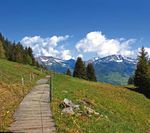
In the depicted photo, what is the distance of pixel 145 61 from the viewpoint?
87.1 m

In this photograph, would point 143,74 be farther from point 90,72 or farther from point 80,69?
point 90,72

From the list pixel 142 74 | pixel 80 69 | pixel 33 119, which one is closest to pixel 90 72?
pixel 80 69

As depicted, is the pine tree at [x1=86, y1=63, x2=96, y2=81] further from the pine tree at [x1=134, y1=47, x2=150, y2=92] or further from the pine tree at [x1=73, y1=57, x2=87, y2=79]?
the pine tree at [x1=134, y1=47, x2=150, y2=92]

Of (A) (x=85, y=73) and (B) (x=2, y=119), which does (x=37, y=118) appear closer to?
(B) (x=2, y=119)

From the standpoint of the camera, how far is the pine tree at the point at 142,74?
270 ft

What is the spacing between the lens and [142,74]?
8488 cm

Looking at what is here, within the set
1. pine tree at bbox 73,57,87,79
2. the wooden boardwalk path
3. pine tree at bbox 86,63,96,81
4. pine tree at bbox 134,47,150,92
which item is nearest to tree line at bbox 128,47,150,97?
pine tree at bbox 134,47,150,92

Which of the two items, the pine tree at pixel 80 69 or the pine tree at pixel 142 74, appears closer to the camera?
the pine tree at pixel 142 74

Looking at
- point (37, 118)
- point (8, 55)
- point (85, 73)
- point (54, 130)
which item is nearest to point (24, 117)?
point (37, 118)

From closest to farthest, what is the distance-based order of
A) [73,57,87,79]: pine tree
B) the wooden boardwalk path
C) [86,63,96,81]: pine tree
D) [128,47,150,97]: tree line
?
the wooden boardwalk path
[128,47,150,97]: tree line
[73,57,87,79]: pine tree
[86,63,96,81]: pine tree

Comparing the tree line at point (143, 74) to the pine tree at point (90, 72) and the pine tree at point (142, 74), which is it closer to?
the pine tree at point (142, 74)

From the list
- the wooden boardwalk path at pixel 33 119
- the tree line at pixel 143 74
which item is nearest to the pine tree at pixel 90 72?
the tree line at pixel 143 74

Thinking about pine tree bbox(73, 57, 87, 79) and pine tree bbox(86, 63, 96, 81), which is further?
pine tree bbox(86, 63, 96, 81)

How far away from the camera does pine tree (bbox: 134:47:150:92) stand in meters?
82.2
